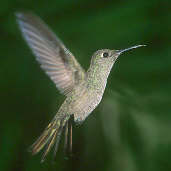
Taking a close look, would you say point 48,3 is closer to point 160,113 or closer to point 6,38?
point 6,38

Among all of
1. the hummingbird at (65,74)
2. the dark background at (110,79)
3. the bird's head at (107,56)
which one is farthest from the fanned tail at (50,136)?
the dark background at (110,79)

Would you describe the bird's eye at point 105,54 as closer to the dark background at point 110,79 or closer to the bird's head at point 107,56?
the bird's head at point 107,56

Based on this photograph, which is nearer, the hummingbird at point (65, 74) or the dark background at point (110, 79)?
the hummingbird at point (65, 74)

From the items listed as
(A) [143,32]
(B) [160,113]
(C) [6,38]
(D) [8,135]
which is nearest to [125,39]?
(A) [143,32]

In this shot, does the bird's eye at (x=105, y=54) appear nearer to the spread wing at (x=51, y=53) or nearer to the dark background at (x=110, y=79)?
the spread wing at (x=51, y=53)

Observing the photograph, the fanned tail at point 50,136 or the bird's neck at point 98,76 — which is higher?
the bird's neck at point 98,76

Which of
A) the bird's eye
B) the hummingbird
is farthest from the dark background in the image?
the bird's eye

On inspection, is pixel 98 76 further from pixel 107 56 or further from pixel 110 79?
pixel 110 79

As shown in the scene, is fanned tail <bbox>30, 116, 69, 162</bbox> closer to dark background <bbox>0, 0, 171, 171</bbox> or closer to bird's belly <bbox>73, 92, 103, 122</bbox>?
bird's belly <bbox>73, 92, 103, 122</bbox>

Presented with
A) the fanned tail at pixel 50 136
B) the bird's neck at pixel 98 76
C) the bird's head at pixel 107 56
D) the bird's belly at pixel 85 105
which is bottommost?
the fanned tail at pixel 50 136
